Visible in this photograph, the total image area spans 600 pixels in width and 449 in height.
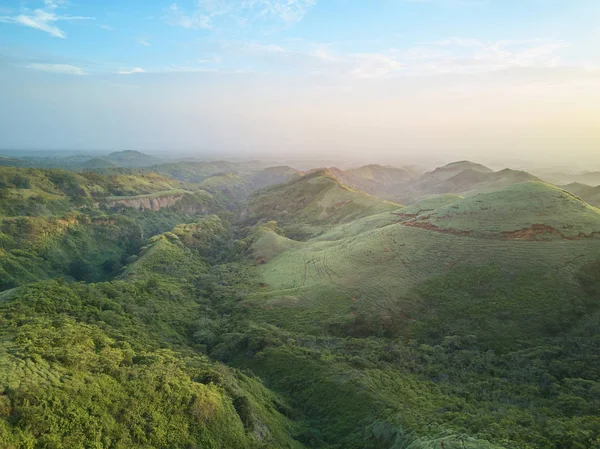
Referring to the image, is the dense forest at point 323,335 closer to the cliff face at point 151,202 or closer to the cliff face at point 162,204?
the cliff face at point 151,202

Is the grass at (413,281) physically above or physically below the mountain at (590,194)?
below

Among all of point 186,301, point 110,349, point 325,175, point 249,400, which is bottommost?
point 186,301

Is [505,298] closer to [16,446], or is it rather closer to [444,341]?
[444,341]

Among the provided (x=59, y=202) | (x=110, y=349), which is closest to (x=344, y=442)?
(x=110, y=349)

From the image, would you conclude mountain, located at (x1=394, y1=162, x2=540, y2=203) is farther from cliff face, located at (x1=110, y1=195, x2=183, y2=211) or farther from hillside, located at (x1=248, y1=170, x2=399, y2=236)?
cliff face, located at (x1=110, y1=195, x2=183, y2=211)

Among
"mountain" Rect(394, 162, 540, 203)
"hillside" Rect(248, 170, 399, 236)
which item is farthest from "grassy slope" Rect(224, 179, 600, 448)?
"mountain" Rect(394, 162, 540, 203)

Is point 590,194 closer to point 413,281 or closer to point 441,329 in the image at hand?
point 413,281

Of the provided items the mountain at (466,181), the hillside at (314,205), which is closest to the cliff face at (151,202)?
the hillside at (314,205)
